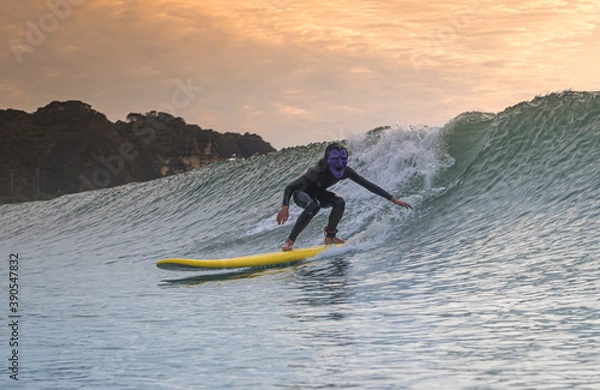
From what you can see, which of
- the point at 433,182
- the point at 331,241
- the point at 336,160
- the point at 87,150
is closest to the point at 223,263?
the point at 331,241

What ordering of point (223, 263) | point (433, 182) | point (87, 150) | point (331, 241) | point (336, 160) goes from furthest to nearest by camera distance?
point (87, 150)
point (433, 182)
point (331, 241)
point (336, 160)
point (223, 263)

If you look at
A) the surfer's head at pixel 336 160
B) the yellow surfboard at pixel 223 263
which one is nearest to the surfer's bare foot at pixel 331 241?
the yellow surfboard at pixel 223 263

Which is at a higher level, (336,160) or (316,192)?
(336,160)

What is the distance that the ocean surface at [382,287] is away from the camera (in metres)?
5.25

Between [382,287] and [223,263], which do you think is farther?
[223,263]

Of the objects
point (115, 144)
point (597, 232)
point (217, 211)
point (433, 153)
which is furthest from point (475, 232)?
point (115, 144)

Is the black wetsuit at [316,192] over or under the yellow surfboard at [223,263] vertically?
over

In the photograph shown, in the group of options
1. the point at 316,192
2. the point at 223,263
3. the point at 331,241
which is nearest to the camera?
the point at 223,263

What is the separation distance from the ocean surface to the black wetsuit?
22.5 inches

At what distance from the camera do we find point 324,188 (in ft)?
39.4

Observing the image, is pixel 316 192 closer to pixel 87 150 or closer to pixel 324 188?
pixel 324 188

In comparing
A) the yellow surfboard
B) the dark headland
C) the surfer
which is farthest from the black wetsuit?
the dark headland

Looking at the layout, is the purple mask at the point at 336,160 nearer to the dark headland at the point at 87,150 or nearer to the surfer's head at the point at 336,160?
the surfer's head at the point at 336,160

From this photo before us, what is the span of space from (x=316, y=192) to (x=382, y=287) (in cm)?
355
